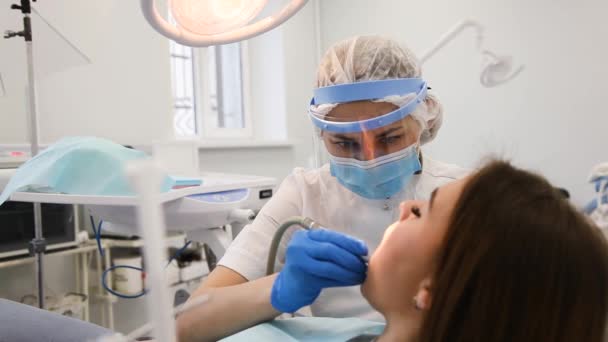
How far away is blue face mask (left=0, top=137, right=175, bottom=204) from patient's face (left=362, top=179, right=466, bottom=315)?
0.53 meters

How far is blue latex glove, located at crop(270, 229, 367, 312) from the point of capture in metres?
0.79

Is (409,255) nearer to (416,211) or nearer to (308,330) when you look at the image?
(416,211)

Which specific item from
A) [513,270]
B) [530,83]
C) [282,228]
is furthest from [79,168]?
[530,83]

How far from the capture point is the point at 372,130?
108 cm

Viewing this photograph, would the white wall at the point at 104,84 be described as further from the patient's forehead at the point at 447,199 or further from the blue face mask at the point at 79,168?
the patient's forehead at the point at 447,199

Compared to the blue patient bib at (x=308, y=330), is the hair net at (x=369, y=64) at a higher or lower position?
higher

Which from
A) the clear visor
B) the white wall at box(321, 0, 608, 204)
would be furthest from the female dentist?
the white wall at box(321, 0, 608, 204)

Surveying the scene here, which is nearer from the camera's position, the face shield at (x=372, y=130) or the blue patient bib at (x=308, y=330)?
the blue patient bib at (x=308, y=330)

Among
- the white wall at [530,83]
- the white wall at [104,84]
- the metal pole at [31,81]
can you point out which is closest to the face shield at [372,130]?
the metal pole at [31,81]

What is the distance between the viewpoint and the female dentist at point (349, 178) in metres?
0.97

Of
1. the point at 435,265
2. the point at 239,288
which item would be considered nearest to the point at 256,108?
the point at 239,288

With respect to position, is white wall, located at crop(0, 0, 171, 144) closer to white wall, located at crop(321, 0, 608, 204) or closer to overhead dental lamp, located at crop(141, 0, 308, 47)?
overhead dental lamp, located at crop(141, 0, 308, 47)

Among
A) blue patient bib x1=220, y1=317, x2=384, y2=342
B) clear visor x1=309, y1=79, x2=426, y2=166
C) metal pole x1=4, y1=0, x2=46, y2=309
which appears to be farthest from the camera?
metal pole x1=4, y1=0, x2=46, y2=309

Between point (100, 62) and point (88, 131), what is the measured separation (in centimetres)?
38
